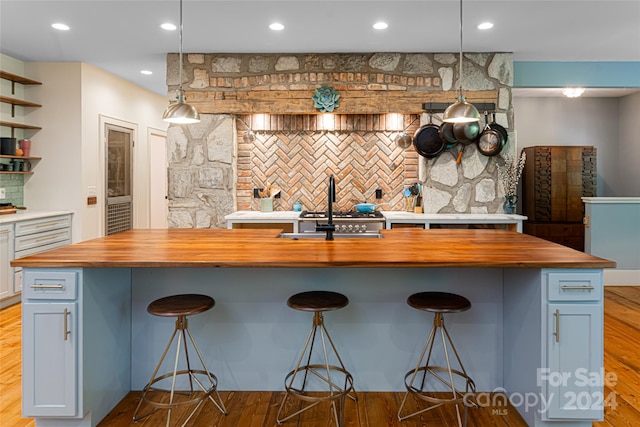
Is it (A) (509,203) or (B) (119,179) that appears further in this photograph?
(B) (119,179)

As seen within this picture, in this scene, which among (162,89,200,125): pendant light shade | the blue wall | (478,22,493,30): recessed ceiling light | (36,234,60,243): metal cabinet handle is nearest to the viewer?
(162,89,200,125): pendant light shade

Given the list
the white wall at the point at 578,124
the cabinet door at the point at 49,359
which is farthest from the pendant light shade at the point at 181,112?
the white wall at the point at 578,124

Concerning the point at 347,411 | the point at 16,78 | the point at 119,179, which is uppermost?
the point at 16,78

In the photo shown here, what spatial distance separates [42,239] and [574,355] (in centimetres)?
521

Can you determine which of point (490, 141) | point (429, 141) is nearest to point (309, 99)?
point (429, 141)

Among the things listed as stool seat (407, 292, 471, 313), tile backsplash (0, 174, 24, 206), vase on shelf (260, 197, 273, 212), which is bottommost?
stool seat (407, 292, 471, 313)

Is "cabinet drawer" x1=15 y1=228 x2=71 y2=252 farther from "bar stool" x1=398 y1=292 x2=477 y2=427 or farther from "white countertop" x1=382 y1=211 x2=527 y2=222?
"bar stool" x1=398 y1=292 x2=477 y2=427

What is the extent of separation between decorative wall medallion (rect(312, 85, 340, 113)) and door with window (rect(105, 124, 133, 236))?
119 inches

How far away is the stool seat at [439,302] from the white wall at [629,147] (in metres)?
6.29

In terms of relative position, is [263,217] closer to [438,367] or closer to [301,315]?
[301,315]

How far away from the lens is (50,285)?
7.43 ft

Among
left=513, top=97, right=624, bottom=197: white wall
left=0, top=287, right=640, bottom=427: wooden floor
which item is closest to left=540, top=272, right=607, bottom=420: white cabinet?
left=0, top=287, right=640, bottom=427: wooden floor

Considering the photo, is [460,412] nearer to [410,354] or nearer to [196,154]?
[410,354]

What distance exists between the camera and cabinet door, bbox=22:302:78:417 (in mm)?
2264
